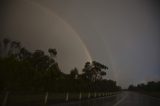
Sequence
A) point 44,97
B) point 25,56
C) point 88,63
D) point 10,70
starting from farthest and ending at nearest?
point 88,63 → point 25,56 → point 10,70 → point 44,97

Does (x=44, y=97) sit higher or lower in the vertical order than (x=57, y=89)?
lower

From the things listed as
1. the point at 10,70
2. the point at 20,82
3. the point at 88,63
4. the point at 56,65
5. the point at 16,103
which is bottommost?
the point at 16,103

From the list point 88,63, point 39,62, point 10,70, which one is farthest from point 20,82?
point 88,63

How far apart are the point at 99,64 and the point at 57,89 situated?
72.2 meters

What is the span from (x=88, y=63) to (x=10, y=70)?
221 ft

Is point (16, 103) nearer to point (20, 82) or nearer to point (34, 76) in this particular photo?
point (20, 82)

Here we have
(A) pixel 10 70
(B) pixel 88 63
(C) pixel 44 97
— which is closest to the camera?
(C) pixel 44 97

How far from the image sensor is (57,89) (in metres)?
43.7

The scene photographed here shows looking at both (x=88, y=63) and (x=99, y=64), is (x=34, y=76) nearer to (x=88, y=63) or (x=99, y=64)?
(x=88, y=63)

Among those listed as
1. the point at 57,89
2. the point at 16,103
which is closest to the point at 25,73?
the point at 57,89

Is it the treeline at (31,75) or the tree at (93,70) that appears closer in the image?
the treeline at (31,75)

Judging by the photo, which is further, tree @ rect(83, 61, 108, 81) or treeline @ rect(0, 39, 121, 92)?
tree @ rect(83, 61, 108, 81)

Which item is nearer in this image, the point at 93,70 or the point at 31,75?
the point at 31,75

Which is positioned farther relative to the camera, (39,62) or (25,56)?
(25,56)
